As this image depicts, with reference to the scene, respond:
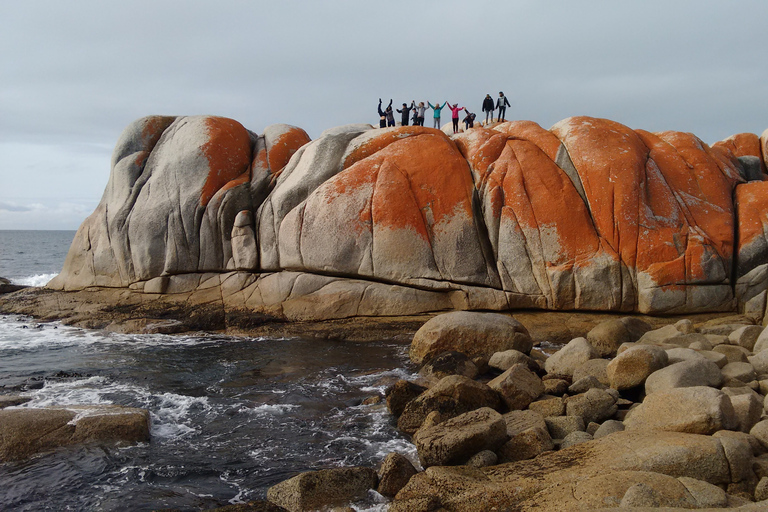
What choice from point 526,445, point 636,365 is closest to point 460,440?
point 526,445

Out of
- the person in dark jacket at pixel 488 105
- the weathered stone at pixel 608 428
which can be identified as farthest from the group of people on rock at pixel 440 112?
the weathered stone at pixel 608 428

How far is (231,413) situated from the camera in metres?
12.0

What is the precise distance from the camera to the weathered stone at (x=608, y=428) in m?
9.17

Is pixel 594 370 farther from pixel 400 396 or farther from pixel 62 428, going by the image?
pixel 62 428

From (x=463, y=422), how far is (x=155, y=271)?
16366 millimetres

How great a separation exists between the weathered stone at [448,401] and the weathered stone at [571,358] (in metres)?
2.90

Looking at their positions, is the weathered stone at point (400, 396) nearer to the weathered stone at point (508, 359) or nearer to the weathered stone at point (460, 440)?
the weathered stone at point (460, 440)

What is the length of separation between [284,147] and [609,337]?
15078mm

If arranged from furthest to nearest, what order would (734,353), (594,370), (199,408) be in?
(734,353)
(199,408)
(594,370)

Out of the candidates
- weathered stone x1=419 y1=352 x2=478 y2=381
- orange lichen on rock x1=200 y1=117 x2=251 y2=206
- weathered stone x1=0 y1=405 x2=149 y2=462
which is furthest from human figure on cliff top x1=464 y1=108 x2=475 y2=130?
weathered stone x1=0 y1=405 x2=149 y2=462

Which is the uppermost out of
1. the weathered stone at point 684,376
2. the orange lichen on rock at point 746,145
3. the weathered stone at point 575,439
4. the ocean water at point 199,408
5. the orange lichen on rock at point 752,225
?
the orange lichen on rock at point 746,145

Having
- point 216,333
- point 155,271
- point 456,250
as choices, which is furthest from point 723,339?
point 155,271

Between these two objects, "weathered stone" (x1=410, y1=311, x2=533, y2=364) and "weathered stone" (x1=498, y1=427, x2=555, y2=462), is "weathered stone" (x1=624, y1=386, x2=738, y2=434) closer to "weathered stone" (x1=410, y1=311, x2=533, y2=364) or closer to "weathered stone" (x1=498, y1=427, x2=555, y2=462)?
"weathered stone" (x1=498, y1=427, x2=555, y2=462)

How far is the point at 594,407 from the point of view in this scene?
10.1 m
